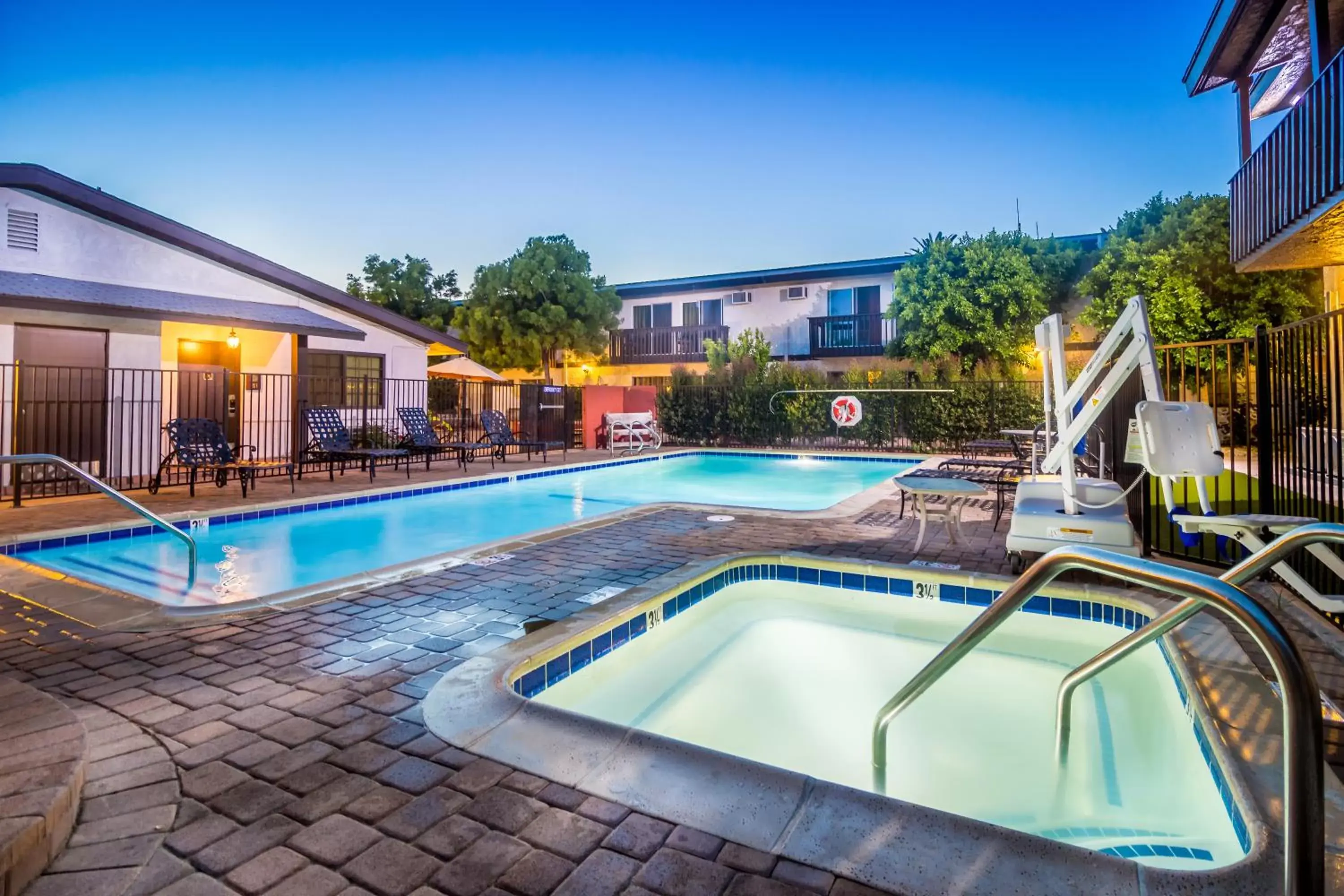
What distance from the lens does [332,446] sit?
10.6 metres

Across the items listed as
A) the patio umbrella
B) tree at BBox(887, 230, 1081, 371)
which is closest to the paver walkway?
the patio umbrella

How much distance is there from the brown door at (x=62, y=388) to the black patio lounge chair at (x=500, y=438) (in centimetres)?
579

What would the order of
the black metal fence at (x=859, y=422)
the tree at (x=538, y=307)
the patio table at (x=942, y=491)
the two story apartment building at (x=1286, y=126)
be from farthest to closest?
the tree at (x=538, y=307) → the black metal fence at (x=859, y=422) → the two story apartment building at (x=1286, y=126) → the patio table at (x=942, y=491)

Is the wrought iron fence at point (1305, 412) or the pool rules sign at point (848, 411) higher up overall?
the pool rules sign at point (848, 411)

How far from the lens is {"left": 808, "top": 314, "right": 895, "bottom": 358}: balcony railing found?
2059 centimetres

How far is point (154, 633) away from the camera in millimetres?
3381

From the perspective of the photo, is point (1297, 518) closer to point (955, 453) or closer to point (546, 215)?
point (955, 453)

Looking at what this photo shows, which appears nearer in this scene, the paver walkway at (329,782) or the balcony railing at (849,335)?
the paver walkway at (329,782)

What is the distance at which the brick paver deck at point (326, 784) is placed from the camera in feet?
5.14

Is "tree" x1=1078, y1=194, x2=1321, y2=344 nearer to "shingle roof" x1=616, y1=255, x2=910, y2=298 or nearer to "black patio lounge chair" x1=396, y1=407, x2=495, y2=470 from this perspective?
"shingle roof" x1=616, y1=255, x2=910, y2=298

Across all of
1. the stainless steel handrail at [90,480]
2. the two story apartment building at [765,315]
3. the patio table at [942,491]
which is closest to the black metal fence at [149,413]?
the stainless steel handrail at [90,480]

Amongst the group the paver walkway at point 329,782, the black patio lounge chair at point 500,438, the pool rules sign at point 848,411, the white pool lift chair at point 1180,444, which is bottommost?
the paver walkway at point 329,782

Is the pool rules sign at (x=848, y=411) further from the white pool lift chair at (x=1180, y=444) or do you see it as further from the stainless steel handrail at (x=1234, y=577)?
the stainless steel handrail at (x=1234, y=577)

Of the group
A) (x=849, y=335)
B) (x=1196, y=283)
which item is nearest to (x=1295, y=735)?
(x=1196, y=283)
